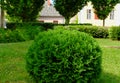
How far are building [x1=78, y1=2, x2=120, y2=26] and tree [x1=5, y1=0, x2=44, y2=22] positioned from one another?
17.1 metres

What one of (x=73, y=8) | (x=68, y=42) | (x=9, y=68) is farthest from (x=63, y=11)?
(x=68, y=42)

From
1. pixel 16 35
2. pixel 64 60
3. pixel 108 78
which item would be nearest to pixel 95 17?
pixel 16 35

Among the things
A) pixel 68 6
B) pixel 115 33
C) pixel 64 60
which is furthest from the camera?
pixel 68 6

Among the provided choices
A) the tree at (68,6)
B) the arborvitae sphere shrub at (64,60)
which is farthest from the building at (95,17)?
the arborvitae sphere shrub at (64,60)

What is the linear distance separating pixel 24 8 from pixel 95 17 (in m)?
22.5

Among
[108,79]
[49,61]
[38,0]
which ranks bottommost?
[108,79]

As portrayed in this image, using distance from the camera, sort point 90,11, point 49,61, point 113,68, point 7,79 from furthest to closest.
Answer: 1. point 90,11
2. point 113,68
3. point 7,79
4. point 49,61

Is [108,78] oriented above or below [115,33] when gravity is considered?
below

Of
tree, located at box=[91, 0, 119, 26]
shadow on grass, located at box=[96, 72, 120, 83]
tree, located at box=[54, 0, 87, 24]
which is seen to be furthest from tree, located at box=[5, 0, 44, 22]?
shadow on grass, located at box=[96, 72, 120, 83]

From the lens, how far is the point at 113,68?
12.2 meters

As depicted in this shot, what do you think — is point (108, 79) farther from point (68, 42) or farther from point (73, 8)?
point (73, 8)

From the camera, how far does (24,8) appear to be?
29656mm

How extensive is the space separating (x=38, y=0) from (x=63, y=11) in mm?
2923

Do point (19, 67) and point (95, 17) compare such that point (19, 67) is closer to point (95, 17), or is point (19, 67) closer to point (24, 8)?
point (24, 8)
